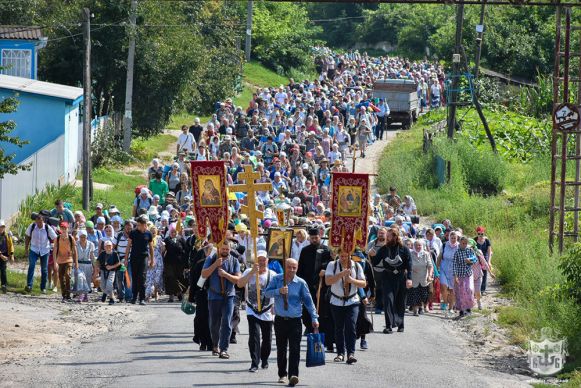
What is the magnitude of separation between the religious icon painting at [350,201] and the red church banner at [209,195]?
1588 millimetres

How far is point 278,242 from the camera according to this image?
58.8 feet

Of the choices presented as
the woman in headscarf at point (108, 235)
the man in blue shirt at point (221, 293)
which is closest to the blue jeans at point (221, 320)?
the man in blue shirt at point (221, 293)

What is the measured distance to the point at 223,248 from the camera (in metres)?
17.7

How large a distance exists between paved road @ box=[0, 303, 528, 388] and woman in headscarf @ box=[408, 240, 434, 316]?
105 inches

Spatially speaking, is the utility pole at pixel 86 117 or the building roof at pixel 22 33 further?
the building roof at pixel 22 33

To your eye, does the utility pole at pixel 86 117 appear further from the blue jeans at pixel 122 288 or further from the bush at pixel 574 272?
the bush at pixel 574 272

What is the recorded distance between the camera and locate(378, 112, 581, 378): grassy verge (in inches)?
845

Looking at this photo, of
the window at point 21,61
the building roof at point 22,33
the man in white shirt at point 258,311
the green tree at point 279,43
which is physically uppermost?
the green tree at point 279,43

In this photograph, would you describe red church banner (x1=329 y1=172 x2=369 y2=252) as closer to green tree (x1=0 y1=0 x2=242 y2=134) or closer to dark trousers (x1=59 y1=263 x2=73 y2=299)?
dark trousers (x1=59 y1=263 x2=73 y2=299)

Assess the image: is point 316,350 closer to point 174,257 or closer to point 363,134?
point 174,257

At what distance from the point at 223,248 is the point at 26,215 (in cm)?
1375

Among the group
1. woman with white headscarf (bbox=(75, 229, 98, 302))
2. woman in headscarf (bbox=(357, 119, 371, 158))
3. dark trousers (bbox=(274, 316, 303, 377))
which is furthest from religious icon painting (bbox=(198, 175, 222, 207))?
woman in headscarf (bbox=(357, 119, 371, 158))

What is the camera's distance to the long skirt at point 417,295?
77.5ft

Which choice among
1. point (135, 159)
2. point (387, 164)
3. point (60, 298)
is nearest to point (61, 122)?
point (135, 159)
